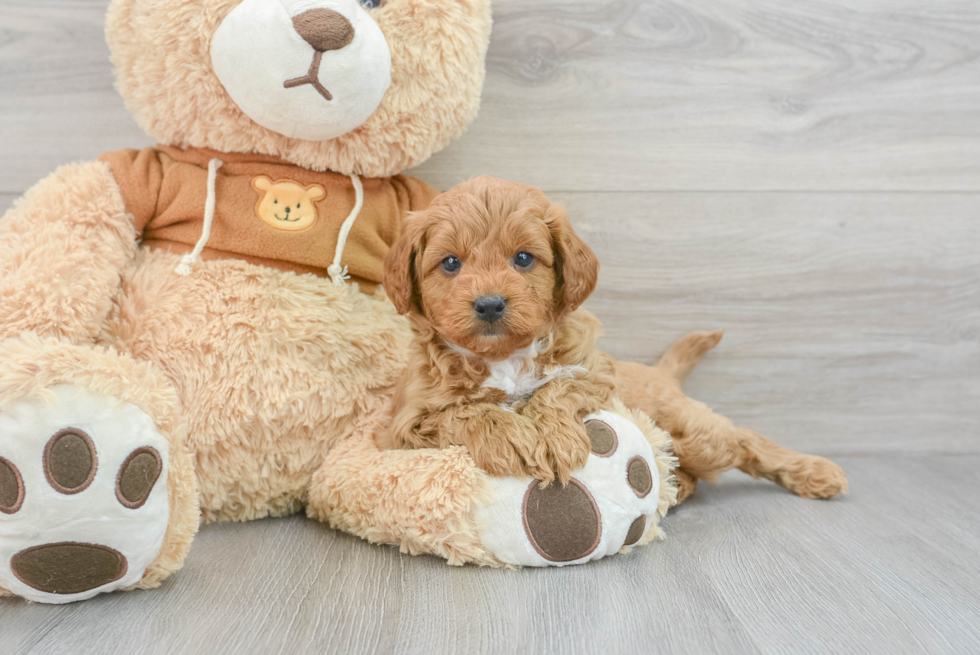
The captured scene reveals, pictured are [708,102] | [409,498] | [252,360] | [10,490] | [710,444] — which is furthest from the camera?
[708,102]

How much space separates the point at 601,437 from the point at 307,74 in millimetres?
803

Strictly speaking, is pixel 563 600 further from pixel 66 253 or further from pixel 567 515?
pixel 66 253

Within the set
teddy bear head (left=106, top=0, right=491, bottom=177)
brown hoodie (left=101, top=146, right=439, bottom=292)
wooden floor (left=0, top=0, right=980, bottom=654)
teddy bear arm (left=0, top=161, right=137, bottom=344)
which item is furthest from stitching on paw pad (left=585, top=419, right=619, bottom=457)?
teddy bear arm (left=0, top=161, right=137, bottom=344)

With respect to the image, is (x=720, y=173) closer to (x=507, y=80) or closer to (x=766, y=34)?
(x=766, y=34)

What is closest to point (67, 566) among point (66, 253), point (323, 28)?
point (66, 253)

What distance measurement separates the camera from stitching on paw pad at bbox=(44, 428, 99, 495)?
0.92 m

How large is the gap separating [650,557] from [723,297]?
0.81 meters

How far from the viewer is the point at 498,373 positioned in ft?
4.04

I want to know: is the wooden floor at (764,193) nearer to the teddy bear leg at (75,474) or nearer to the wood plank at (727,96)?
the wood plank at (727,96)

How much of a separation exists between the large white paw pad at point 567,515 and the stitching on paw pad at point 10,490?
A: 0.64m

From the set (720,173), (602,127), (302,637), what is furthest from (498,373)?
(720,173)

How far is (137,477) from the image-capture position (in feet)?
3.19

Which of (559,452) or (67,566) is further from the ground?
(559,452)

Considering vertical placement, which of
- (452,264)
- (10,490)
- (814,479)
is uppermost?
(452,264)
